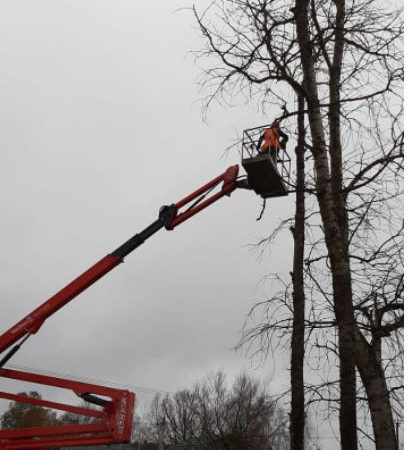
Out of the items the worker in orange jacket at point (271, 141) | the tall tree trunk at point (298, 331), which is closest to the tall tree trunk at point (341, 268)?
the worker in orange jacket at point (271, 141)

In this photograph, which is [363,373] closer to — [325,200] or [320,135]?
[325,200]

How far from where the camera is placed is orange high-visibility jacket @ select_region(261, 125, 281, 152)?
22.2 feet

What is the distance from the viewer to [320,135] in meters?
6.49

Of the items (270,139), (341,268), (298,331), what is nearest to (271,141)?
(270,139)

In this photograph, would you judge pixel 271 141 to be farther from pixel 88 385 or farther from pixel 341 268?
pixel 88 385

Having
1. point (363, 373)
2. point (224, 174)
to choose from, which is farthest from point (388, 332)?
point (224, 174)

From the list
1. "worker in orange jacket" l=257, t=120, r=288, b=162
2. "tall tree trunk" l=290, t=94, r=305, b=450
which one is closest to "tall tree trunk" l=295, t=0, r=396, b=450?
"worker in orange jacket" l=257, t=120, r=288, b=162

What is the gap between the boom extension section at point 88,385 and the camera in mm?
6793

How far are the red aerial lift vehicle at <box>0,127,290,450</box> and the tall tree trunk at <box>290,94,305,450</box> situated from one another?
1732 mm

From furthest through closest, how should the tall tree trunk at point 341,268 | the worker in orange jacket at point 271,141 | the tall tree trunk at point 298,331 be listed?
1. the tall tree trunk at point 298,331
2. the worker in orange jacket at point 271,141
3. the tall tree trunk at point 341,268

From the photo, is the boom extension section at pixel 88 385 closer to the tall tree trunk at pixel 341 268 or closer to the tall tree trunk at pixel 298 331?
the tall tree trunk at pixel 341 268

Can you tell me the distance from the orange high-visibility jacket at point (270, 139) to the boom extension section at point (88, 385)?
64cm

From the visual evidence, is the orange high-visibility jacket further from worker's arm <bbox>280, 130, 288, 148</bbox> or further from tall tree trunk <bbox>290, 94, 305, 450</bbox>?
tall tree trunk <bbox>290, 94, 305, 450</bbox>

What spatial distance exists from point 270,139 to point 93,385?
4296 mm
